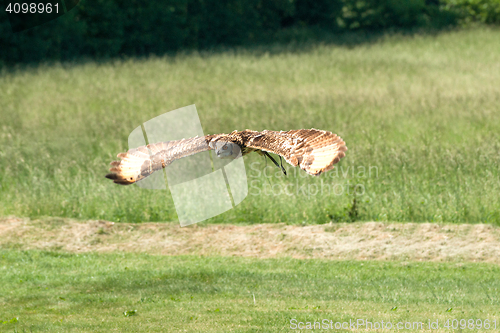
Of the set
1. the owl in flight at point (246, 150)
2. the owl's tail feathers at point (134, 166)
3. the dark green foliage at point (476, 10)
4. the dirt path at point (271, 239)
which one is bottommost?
the dirt path at point (271, 239)

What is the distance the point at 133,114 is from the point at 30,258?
763 centimetres

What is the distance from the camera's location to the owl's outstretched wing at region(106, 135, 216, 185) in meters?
3.49

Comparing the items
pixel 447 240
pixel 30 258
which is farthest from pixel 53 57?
pixel 447 240

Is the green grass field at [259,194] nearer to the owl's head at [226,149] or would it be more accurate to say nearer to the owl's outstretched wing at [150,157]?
the owl's outstretched wing at [150,157]

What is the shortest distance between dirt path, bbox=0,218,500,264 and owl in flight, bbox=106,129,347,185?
699 centimetres

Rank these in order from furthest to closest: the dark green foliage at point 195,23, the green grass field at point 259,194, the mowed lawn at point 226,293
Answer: the dark green foliage at point 195,23, the green grass field at point 259,194, the mowed lawn at point 226,293

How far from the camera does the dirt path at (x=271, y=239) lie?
10.3 metres

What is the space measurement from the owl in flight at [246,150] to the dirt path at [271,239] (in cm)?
699

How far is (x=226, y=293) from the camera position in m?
8.60

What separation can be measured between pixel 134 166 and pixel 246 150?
654mm

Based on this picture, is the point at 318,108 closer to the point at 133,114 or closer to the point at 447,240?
the point at 133,114

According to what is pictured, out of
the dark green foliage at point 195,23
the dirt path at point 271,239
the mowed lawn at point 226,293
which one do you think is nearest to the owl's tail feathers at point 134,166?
the mowed lawn at point 226,293

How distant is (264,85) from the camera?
21188 millimetres

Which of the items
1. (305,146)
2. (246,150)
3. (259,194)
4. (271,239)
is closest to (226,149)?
(246,150)
